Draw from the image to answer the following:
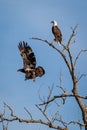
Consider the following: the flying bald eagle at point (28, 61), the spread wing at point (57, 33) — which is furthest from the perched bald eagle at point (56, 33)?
the flying bald eagle at point (28, 61)

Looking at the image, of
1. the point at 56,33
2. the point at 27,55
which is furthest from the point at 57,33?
the point at 27,55

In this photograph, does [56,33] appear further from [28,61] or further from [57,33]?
[28,61]

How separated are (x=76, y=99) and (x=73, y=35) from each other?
4.48 feet

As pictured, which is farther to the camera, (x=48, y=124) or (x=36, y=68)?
(x=36, y=68)

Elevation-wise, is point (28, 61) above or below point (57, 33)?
below

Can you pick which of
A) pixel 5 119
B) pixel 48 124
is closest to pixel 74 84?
pixel 48 124

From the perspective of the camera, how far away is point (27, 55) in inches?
572

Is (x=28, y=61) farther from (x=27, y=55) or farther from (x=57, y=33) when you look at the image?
(x=57, y=33)

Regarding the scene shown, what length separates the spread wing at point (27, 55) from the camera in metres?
14.4

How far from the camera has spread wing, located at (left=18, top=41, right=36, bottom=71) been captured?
47.2 ft

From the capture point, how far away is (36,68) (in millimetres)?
14094

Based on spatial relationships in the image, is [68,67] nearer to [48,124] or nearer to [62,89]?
[62,89]

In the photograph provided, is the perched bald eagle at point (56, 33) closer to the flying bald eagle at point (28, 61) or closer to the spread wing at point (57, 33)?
the spread wing at point (57, 33)

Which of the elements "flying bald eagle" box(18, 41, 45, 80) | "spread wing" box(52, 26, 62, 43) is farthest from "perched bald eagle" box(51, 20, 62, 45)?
"flying bald eagle" box(18, 41, 45, 80)
